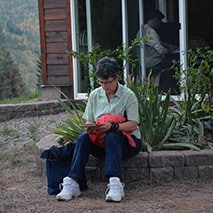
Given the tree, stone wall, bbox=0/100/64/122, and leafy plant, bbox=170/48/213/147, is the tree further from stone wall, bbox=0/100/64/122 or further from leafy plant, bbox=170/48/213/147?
leafy plant, bbox=170/48/213/147

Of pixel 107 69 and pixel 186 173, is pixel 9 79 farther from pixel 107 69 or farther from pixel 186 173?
pixel 107 69

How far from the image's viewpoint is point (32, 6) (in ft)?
99.9

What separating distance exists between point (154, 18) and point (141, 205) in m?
4.98

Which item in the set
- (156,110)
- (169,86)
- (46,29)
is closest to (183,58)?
(169,86)

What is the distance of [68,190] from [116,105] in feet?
2.53

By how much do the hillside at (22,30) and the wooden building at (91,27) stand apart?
63.4 ft

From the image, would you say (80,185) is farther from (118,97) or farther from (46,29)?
(46,29)

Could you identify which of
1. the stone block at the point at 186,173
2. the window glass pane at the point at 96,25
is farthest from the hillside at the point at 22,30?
the stone block at the point at 186,173

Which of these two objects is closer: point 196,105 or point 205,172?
point 205,172

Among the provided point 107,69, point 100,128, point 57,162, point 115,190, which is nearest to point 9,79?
point 57,162

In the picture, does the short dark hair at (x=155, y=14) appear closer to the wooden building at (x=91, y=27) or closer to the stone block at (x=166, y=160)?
the wooden building at (x=91, y=27)

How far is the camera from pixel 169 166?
491cm

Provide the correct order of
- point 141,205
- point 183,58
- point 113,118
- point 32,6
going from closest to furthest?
point 141,205, point 113,118, point 183,58, point 32,6

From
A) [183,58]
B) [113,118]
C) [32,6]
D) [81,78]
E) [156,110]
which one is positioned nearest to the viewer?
[113,118]
